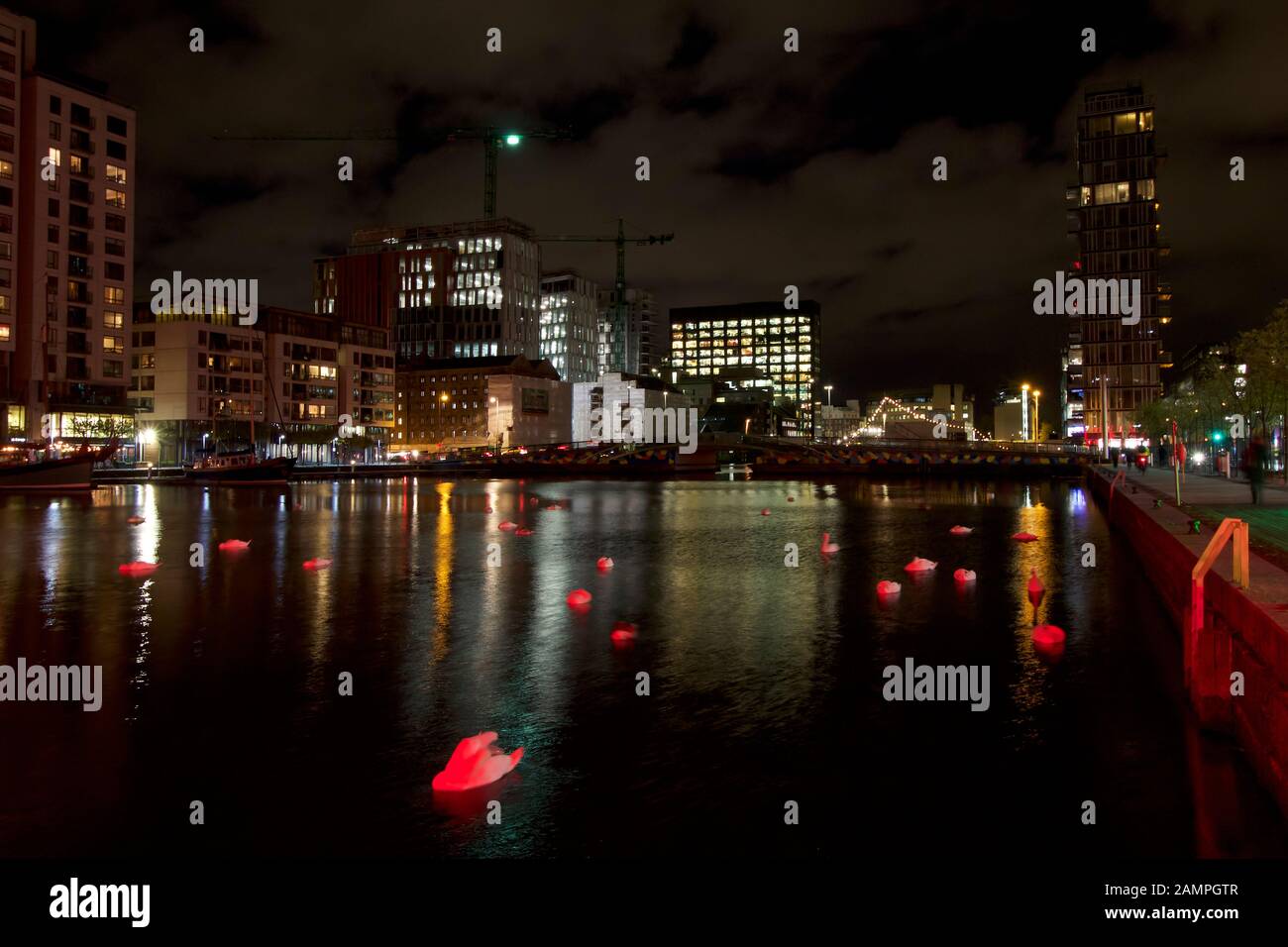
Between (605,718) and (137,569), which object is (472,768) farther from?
(137,569)

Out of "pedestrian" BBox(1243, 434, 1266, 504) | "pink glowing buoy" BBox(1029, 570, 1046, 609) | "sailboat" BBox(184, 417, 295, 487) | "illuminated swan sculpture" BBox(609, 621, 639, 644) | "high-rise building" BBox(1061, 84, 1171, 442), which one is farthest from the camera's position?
"high-rise building" BBox(1061, 84, 1171, 442)

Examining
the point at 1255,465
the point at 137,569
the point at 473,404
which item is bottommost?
the point at 137,569

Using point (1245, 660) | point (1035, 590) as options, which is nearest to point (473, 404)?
point (1035, 590)

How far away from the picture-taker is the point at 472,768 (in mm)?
8008

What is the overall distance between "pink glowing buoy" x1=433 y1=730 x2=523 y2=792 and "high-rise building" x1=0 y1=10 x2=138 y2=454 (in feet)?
280

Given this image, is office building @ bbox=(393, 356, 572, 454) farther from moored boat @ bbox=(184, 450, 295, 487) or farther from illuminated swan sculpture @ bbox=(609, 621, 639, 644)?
illuminated swan sculpture @ bbox=(609, 621, 639, 644)

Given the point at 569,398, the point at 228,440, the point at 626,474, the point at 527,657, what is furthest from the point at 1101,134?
the point at 527,657

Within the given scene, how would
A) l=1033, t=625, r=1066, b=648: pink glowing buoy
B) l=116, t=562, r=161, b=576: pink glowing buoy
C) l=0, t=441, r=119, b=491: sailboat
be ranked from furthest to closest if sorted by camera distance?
l=0, t=441, r=119, b=491: sailboat < l=116, t=562, r=161, b=576: pink glowing buoy < l=1033, t=625, r=1066, b=648: pink glowing buoy

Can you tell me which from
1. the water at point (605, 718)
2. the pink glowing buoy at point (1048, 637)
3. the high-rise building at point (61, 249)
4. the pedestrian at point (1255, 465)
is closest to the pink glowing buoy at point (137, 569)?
the water at point (605, 718)

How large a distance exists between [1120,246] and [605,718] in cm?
14888

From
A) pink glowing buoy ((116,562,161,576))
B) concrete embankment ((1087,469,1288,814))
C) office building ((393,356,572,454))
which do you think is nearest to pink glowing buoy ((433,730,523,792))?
concrete embankment ((1087,469,1288,814))

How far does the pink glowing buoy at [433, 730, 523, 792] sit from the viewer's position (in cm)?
790
